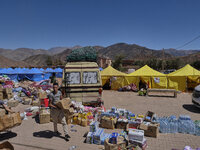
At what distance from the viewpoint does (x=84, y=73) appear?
8391mm

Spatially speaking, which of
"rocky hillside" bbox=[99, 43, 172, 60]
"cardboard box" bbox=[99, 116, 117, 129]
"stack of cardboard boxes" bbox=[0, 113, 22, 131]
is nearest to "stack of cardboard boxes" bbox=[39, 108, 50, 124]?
"stack of cardboard boxes" bbox=[0, 113, 22, 131]

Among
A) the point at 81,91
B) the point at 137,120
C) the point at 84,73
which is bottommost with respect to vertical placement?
the point at 137,120

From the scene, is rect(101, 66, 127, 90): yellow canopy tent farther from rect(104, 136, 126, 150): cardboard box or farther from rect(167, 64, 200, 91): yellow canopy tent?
rect(104, 136, 126, 150): cardboard box

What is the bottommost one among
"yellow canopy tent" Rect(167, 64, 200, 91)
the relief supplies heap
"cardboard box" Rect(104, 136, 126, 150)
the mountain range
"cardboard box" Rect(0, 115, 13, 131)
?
"cardboard box" Rect(104, 136, 126, 150)

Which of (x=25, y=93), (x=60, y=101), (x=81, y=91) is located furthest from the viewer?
(x=25, y=93)

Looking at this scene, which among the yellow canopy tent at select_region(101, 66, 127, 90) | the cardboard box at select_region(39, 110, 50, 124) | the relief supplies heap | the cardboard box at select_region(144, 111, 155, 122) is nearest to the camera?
the cardboard box at select_region(144, 111, 155, 122)

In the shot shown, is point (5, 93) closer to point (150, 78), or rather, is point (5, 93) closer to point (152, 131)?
point (152, 131)

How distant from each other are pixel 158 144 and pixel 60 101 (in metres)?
3.60

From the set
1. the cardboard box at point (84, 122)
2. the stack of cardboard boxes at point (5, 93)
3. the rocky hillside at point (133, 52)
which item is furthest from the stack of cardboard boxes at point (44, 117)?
the rocky hillside at point (133, 52)

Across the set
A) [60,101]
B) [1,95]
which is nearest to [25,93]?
[1,95]

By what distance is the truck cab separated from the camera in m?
8.15

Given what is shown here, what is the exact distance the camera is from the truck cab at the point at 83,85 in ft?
26.7

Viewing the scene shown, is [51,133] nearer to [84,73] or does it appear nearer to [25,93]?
[84,73]

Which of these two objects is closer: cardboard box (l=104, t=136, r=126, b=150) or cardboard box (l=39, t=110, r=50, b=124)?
cardboard box (l=104, t=136, r=126, b=150)
